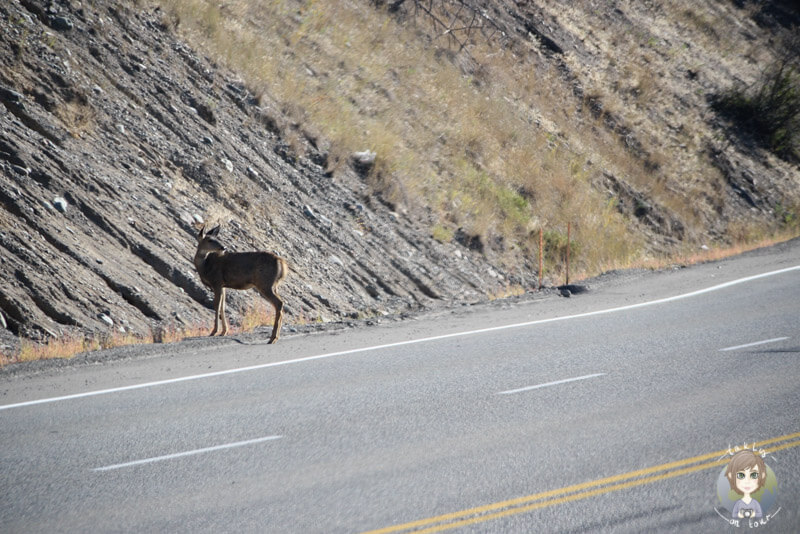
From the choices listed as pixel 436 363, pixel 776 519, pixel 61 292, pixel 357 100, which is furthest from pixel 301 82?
pixel 776 519

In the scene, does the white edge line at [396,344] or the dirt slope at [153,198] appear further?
the dirt slope at [153,198]

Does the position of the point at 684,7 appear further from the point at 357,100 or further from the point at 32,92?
the point at 32,92

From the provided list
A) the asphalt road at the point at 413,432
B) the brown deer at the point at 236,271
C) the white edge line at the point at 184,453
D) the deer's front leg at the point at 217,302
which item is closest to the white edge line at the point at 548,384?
the asphalt road at the point at 413,432

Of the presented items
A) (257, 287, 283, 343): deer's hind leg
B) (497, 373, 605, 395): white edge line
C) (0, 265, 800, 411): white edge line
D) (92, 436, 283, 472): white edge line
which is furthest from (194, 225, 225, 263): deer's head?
(92, 436, 283, 472): white edge line

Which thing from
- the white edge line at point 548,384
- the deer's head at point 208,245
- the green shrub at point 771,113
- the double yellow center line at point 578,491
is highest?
the green shrub at point 771,113

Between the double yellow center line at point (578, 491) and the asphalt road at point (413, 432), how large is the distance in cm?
2

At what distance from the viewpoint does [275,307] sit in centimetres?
1261

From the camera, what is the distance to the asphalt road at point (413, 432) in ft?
19.2

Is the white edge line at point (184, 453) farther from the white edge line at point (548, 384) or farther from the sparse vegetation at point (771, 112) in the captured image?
the sparse vegetation at point (771, 112)

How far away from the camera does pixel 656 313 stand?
13984mm

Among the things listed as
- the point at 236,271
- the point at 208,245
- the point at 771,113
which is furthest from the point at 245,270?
the point at 771,113

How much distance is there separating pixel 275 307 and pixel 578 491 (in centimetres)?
731

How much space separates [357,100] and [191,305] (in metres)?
11.4

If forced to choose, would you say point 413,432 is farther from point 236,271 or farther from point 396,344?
point 236,271
